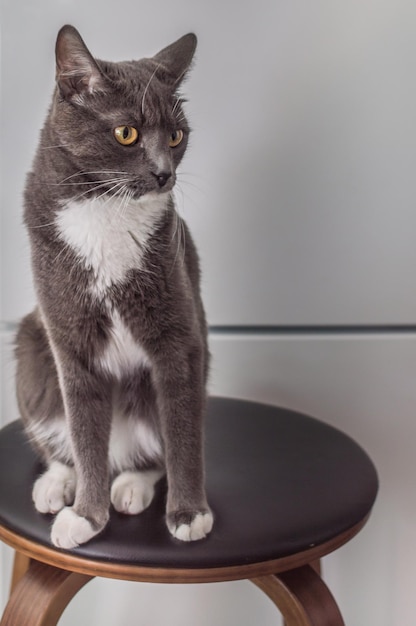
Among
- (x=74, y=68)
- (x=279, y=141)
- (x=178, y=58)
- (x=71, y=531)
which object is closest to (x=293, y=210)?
(x=279, y=141)

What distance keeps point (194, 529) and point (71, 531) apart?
4.7 inches

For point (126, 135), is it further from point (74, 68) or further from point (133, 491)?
point (133, 491)

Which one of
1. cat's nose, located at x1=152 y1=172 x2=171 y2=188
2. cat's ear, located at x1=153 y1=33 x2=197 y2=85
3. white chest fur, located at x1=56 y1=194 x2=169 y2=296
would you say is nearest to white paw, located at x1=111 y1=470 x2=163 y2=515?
white chest fur, located at x1=56 y1=194 x2=169 y2=296

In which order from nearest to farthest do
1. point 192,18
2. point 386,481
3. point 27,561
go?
point 27,561, point 192,18, point 386,481

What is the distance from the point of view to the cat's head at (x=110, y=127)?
56 centimetres

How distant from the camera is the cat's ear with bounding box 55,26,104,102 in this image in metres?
0.54

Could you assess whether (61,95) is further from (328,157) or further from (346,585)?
(346,585)

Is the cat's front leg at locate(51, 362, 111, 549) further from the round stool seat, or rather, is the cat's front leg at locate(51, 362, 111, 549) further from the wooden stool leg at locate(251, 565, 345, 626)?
the wooden stool leg at locate(251, 565, 345, 626)

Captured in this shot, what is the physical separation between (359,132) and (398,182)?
0.10 meters

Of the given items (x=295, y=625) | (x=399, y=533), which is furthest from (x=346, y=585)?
(x=295, y=625)

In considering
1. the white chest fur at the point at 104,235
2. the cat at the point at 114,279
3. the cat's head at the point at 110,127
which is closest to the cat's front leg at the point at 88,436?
the cat at the point at 114,279

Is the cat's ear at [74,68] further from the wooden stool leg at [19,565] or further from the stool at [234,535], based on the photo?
the wooden stool leg at [19,565]

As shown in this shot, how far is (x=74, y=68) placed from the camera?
0.56 metres

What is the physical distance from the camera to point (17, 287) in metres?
1.04
